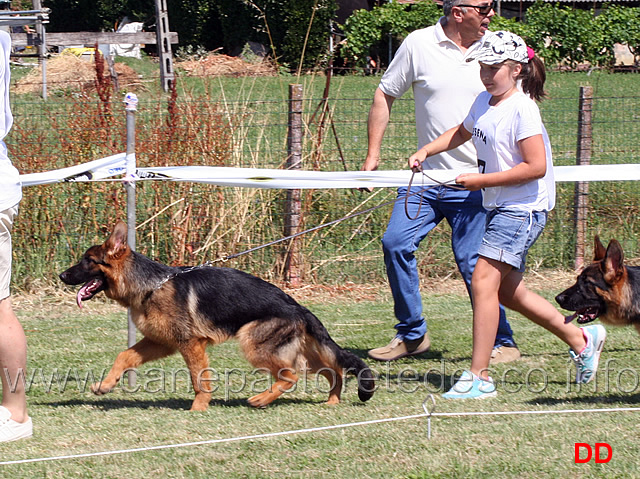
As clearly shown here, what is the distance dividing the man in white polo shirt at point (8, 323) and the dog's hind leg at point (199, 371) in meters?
0.93

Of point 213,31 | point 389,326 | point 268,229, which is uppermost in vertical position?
point 213,31

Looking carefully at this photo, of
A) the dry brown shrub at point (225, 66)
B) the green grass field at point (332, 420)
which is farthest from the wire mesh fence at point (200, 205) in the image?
the dry brown shrub at point (225, 66)

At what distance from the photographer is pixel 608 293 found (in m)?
4.78

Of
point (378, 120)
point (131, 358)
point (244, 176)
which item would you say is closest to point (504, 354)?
point (378, 120)

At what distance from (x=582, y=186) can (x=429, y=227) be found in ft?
12.4

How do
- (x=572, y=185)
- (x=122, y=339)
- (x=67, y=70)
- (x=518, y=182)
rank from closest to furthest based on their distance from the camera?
(x=518, y=182) → (x=122, y=339) → (x=572, y=185) → (x=67, y=70)

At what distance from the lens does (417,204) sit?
18.4 ft

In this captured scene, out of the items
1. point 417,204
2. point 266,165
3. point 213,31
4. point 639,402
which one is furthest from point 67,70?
point 639,402

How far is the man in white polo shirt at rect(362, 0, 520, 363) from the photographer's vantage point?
17.9ft

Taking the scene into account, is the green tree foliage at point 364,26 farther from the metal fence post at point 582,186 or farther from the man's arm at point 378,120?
the man's arm at point 378,120

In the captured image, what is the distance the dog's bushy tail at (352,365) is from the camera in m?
4.64

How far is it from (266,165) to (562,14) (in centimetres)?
2596

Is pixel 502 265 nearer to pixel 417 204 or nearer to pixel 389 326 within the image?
pixel 417 204

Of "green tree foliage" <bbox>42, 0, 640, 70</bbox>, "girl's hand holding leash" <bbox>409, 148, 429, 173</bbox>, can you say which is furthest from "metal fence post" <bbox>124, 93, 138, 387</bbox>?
"green tree foliage" <bbox>42, 0, 640, 70</bbox>
